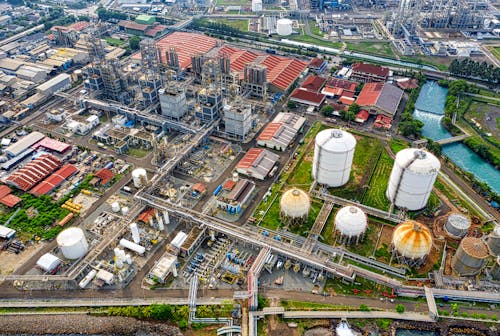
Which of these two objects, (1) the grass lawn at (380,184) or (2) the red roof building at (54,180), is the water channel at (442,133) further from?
(2) the red roof building at (54,180)

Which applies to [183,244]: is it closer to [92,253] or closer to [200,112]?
[92,253]

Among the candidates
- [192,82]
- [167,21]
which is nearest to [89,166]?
[192,82]

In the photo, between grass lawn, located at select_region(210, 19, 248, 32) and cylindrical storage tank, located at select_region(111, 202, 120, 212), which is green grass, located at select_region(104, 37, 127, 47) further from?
cylindrical storage tank, located at select_region(111, 202, 120, 212)

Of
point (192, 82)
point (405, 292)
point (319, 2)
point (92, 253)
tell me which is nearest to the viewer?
point (405, 292)

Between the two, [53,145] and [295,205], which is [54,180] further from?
[295,205]

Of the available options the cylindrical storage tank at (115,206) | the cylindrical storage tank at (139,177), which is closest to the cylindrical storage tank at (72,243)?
the cylindrical storage tank at (115,206)

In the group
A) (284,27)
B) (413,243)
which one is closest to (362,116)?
(413,243)
